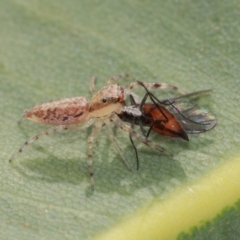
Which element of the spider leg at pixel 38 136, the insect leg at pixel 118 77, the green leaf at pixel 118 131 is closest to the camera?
the green leaf at pixel 118 131

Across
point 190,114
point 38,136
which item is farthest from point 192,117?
point 38,136

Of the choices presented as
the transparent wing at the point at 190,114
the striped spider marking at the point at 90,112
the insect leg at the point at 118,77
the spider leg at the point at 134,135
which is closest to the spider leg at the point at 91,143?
the striped spider marking at the point at 90,112

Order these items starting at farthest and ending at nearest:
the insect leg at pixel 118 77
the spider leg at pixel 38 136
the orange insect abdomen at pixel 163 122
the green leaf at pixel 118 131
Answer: the insect leg at pixel 118 77 < the spider leg at pixel 38 136 < the orange insect abdomen at pixel 163 122 < the green leaf at pixel 118 131

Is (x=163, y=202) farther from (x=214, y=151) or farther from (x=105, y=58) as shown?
(x=105, y=58)

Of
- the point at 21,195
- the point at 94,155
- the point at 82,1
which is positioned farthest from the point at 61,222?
the point at 82,1

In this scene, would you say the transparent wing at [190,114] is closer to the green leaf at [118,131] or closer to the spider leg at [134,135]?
the green leaf at [118,131]

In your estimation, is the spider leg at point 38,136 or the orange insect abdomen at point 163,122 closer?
the orange insect abdomen at point 163,122

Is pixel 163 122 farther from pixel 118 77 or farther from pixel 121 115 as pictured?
pixel 118 77
